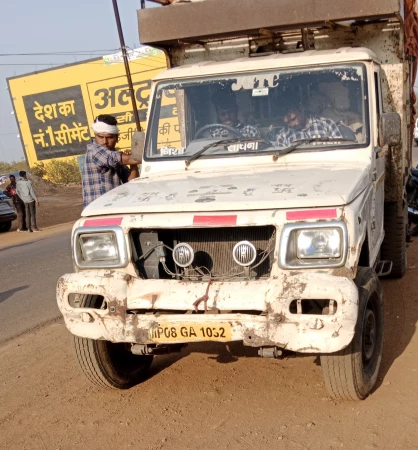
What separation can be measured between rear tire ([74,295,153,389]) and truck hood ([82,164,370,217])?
2.23 feet

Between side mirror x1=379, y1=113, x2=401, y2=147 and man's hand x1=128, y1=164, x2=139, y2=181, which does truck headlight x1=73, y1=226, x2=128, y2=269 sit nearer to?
man's hand x1=128, y1=164, x2=139, y2=181

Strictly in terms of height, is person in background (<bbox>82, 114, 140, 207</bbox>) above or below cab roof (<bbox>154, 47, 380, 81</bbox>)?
below

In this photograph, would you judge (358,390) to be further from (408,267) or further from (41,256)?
(41,256)

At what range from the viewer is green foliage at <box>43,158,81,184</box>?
108 ft

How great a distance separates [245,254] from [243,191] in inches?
16.5

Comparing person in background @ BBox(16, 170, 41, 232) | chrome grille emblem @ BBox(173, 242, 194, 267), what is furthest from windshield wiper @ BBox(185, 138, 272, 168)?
person in background @ BBox(16, 170, 41, 232)

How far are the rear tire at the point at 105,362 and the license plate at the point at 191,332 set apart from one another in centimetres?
58

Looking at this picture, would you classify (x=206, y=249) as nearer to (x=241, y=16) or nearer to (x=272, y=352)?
(x=272, y=352)

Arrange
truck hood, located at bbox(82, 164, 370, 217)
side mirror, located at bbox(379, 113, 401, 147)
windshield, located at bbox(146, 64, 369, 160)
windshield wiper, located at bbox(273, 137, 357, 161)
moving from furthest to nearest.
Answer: windshield, located at bbox(146, 64, 369, 160)
windshield wiper, located at bbox(273, 137, 357, 161)
side mirror, located at bbox(379, 113, 401, 147)
truck hood, located at bbox(82, 164, 370, 217)

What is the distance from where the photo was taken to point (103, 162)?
18.5 feet

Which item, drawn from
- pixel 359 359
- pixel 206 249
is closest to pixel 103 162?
pixel 206 249

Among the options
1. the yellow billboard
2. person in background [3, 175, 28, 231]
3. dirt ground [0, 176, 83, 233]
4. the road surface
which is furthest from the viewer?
the yellow billboard

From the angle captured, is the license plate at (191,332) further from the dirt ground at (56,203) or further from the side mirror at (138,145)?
the dirt ground at (56,203)

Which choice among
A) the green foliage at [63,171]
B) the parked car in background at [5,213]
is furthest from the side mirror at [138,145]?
the green foliage at [63,171]
